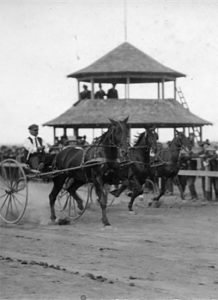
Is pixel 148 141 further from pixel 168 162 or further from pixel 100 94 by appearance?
pixel 100 94

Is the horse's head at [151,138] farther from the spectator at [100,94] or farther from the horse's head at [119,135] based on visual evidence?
the spectator at [100,94]

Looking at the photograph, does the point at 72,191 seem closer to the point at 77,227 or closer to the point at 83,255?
the point at 77,227

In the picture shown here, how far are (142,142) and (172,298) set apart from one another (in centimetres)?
992

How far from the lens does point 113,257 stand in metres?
11.1

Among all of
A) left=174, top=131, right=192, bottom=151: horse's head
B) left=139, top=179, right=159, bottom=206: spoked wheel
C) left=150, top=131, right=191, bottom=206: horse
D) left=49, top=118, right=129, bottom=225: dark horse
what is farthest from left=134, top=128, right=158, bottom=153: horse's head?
left=139, top=179, right=159, bottom=206: spoked wheel

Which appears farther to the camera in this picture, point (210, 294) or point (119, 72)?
point (119, 72)

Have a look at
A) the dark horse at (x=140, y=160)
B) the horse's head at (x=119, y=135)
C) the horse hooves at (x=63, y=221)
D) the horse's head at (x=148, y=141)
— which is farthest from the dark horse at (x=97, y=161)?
the horse's head at (x=148, y=141)

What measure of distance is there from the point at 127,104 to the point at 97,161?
22636mm

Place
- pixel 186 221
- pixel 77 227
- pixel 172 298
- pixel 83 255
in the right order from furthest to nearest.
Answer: pixel 186 221 < pixel 77 227 < pixel 83 255 < pixel 172 298

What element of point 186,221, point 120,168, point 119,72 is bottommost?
point 186,221

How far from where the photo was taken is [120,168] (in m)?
16.6

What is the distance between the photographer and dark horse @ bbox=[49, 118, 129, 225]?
49.8 ft

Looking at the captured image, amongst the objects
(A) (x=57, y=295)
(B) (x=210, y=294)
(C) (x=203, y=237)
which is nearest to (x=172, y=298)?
(B) (x=210, y=294)

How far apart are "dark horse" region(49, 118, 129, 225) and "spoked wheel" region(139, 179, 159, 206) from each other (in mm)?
4674
